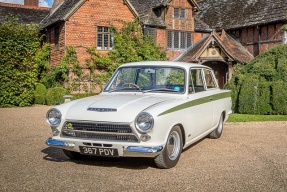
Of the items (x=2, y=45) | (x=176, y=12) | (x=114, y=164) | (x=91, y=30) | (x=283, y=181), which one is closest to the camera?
(x=283, y=181)

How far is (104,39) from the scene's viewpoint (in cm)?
2398

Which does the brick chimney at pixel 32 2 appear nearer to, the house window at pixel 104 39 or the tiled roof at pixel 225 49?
the house window at pixel 104 39

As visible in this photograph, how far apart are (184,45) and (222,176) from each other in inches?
924

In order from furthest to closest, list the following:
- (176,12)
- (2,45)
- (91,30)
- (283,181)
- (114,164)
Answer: (176,12) < (91,30) < (2,45) < (114,164) < (283,181)

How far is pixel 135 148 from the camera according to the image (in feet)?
15.9

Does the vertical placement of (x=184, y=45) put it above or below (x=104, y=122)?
above

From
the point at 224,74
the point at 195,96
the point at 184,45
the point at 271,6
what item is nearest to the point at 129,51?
the point at 184,45

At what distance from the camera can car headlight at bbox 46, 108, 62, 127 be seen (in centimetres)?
540

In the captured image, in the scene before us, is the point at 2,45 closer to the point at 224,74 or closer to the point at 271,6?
the point at 224,74

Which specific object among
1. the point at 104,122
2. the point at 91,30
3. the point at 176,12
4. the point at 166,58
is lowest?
the point at 104,122

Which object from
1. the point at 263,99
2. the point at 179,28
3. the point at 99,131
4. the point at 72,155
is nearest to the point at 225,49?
the point at 179,28

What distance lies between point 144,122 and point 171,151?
0.90m

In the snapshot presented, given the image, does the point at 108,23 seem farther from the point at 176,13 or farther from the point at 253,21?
the point at 253,21

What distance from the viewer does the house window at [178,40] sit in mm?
27156
